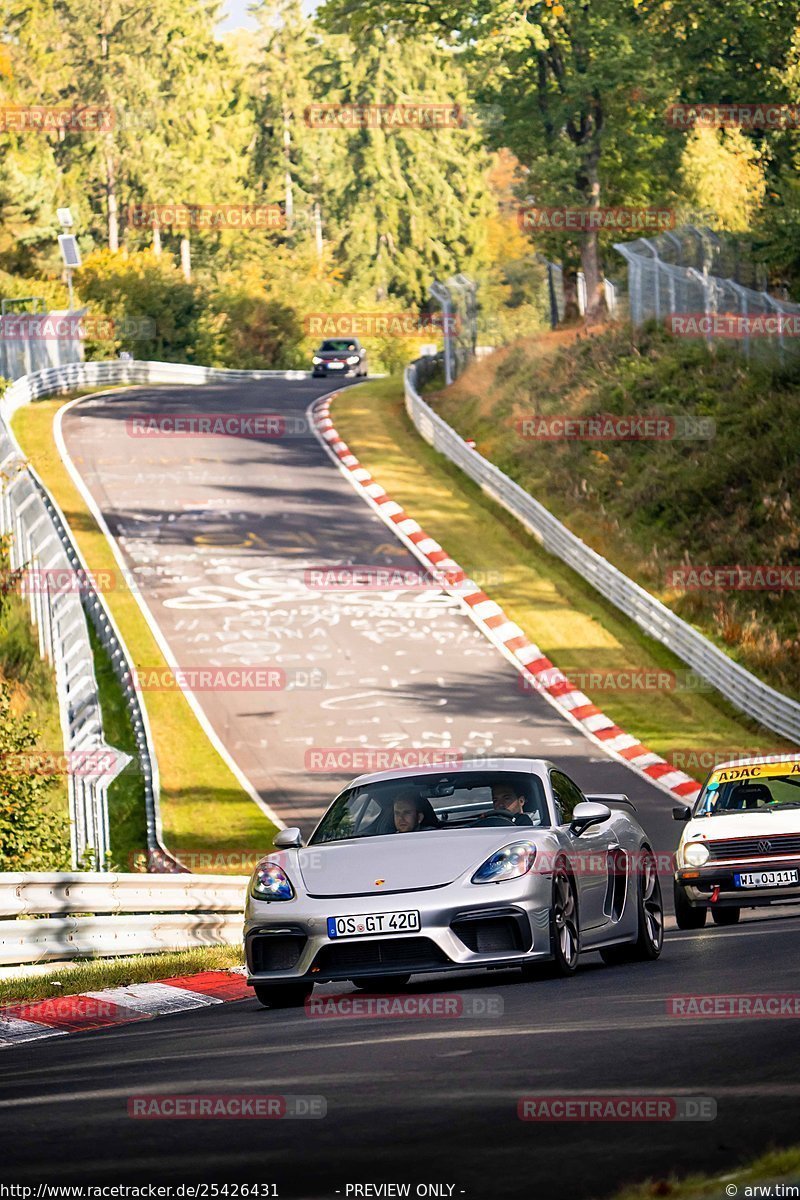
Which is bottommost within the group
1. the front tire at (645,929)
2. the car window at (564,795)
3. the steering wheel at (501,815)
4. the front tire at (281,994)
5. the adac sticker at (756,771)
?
the adac sticker at (756,771)

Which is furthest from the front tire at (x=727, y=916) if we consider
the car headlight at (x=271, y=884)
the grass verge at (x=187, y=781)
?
the car headlight at (x=271, y=884)

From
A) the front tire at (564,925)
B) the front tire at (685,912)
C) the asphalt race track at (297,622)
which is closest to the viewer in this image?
the front tire at (564,925)

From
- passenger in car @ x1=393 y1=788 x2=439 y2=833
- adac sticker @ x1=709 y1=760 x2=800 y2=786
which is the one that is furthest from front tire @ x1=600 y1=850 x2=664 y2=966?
adac sticker @ x1=709 y1=760 x2=800 y2=786

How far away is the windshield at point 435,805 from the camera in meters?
10.9

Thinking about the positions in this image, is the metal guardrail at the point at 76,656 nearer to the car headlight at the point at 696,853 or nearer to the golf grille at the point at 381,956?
the car headlight at the point at 696,853

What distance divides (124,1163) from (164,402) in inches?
1967

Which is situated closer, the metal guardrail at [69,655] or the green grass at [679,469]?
the metal guardrail at [69,655]

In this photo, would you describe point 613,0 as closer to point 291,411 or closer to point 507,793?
point 291,411

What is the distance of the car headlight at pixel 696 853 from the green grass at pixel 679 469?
46.5ft

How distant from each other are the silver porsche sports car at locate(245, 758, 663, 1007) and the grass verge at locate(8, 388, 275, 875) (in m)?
9.25

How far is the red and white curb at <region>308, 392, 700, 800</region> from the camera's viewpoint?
24859 mm

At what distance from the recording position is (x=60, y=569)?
963 inches

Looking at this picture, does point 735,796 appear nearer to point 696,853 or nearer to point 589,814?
point 696,853

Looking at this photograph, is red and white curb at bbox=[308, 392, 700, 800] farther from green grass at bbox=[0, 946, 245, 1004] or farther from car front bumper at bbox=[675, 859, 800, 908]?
green grass at bbox=[0, 946, 245, 1004]
